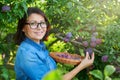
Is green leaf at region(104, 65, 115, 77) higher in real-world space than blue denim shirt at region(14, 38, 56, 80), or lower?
lower

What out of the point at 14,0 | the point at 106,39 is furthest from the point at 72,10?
the point at 14,0

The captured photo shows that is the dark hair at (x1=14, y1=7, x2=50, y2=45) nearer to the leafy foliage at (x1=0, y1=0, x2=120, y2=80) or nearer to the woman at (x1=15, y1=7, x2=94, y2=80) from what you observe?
the woman at (x1=15, y1=7, x2=94, y2=80)

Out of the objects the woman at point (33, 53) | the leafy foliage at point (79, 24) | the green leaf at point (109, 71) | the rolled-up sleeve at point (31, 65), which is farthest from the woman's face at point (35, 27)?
the green leaf at point (109, 71)

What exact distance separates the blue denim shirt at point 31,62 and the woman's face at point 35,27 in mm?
75

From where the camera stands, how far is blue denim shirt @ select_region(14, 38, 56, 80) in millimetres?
1940

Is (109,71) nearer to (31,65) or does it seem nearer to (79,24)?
(31,65)

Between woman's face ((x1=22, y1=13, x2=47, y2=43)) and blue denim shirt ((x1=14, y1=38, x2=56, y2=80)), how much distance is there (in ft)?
0.25

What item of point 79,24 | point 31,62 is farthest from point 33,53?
point 79,24

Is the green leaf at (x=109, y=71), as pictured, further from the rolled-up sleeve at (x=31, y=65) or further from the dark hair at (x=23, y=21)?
the dark hair at (x=23, y=21)

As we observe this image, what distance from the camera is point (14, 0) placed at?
2.30 meters

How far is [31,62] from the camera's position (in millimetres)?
1936

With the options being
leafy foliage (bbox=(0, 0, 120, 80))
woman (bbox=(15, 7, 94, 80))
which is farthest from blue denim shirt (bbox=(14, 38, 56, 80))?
leafy foliage (bbox=(0, 0, 120, 80))

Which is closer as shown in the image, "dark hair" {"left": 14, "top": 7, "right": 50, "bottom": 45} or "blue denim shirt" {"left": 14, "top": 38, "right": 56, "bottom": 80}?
"blue denim shirt" {"left": 14, "top": 38, "right": 56, "bottom": 80}

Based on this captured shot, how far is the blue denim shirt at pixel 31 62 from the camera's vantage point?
194 cm
